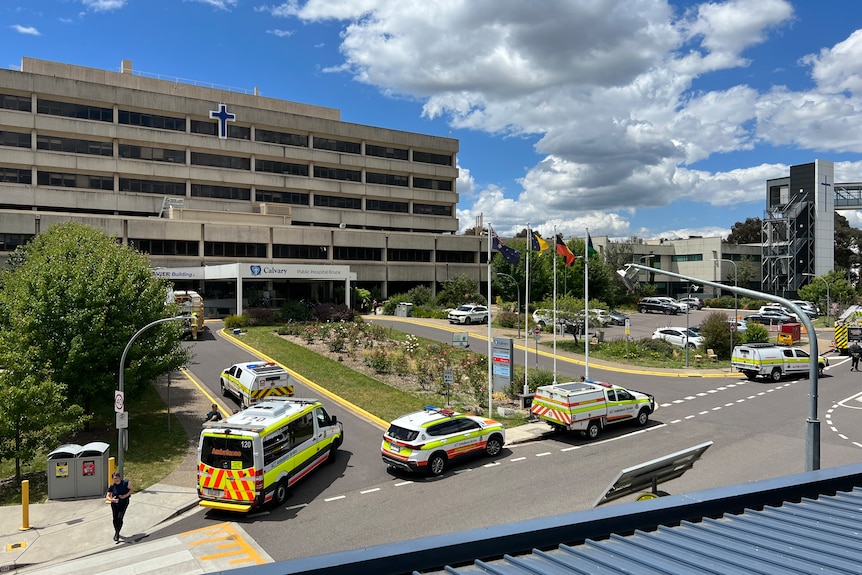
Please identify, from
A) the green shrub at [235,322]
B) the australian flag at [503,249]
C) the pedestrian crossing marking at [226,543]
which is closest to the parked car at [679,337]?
the australian flag at [503,249]

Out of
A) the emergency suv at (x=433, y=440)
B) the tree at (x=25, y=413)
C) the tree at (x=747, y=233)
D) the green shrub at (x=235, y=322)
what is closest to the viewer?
the tree at (x=25, y=413)

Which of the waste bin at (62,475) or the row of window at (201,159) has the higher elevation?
the row of window at (201,159)

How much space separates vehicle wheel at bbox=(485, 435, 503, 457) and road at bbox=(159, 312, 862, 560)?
1.06ft

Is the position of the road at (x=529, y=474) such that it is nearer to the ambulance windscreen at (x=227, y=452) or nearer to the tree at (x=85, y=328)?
the ambulance windscreen at (x=227, y=452)

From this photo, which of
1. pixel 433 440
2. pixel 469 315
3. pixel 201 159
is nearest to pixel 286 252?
pixel 201 159

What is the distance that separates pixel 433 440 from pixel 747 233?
12446 centimetres

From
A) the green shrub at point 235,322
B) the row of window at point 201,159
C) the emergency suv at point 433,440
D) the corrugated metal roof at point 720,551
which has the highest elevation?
the row of window at point 201,159

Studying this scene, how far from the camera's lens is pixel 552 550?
20.8ft

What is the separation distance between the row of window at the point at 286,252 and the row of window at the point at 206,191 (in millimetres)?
8362

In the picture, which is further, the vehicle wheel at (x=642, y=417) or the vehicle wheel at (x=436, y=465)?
the vehicle wheel at (x=642, y=417)

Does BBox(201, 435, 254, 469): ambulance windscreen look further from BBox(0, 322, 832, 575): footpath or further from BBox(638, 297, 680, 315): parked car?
BBox(638, 297, 680, 315): parked car

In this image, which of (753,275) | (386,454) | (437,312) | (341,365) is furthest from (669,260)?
(386,454)

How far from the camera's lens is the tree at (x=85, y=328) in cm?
1944

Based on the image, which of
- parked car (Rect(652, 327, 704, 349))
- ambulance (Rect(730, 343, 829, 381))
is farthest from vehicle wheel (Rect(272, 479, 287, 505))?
parked car (Rect(652, 327, 704, 349))
